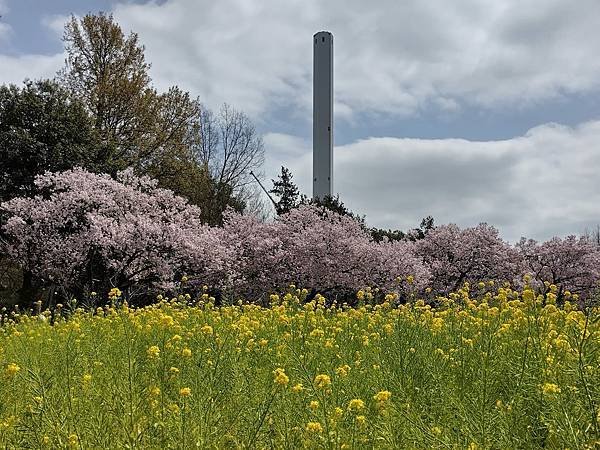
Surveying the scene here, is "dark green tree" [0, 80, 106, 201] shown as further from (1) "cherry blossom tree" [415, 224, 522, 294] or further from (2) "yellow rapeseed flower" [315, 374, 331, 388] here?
(2) "yellow rapeseed flower" [315, 374, 331, 388]

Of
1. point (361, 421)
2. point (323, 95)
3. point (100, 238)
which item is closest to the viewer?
point (361, 421)

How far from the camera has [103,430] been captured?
340 centimetres

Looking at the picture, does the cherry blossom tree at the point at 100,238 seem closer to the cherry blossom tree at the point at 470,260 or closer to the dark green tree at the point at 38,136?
the dark green tree at the point at 38,136

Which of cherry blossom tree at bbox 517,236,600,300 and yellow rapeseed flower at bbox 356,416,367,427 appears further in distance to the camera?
cherry blossom tree at bbox 517,236,600,300

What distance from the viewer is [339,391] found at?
378 centimetres

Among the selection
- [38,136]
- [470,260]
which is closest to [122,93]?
[38,136]

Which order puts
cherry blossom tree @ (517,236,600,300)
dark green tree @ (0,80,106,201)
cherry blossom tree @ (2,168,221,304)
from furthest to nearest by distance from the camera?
1. cherry blossom tree @ (517,236,600,300)
2. dark green tree @ (0,80,106,201)
3. cherry blossom tree @ (2,168,221,304)

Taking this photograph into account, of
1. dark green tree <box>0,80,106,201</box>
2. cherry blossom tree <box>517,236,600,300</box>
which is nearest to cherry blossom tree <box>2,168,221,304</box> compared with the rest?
dark green tree <box>0,80,106,201</box>

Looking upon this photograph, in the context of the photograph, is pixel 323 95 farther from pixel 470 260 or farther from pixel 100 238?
pixel 100 238

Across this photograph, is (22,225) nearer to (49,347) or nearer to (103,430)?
(49,347)

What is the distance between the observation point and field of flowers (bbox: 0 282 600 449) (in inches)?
115

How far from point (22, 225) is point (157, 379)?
1248cm

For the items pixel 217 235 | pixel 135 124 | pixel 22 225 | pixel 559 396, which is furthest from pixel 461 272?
pixel 559 396

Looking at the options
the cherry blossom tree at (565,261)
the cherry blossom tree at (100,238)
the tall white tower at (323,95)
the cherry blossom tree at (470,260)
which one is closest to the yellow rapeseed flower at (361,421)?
the cherry blossom tree at (100,238)
